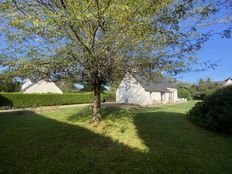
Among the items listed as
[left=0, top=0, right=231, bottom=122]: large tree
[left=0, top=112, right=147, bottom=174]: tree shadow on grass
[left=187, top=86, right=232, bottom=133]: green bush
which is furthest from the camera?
[left=187, top=86, right=232, bottom=133]: green bush

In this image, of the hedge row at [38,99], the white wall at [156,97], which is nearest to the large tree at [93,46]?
the hedge row at [38,99]

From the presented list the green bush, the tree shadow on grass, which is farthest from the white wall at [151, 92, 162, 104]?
the tree shadow on grass

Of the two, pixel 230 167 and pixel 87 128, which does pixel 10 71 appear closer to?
pixel 87 128

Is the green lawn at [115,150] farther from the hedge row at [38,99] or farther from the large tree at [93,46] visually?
the hedge row at [38,99]

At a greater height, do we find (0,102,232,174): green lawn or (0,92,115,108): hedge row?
(0,92,115,108): hedge row

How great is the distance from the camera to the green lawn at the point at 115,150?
5.48 m

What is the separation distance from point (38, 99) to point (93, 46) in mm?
22022

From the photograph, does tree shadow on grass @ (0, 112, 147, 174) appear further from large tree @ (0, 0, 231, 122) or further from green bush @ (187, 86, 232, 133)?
green bush @ (187, 86, 232, 133)

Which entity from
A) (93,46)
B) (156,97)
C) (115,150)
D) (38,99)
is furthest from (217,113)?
(156,97)

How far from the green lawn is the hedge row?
56.8 feet

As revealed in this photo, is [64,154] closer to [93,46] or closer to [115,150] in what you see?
[115,150]

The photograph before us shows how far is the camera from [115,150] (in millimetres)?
6863

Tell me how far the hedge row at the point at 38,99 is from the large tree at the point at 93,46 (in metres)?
18.7

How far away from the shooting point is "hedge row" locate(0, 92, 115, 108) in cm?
2528
